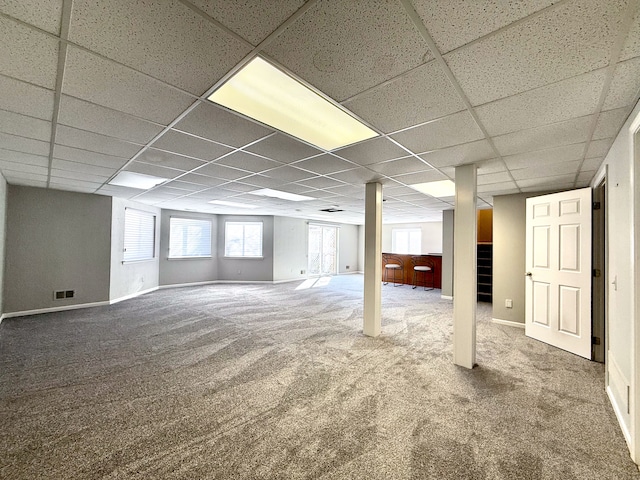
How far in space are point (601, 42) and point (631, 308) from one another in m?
1.69

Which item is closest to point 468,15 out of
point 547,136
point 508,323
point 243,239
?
point 547,136

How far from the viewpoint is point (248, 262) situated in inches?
364

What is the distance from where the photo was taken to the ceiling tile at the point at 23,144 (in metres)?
2.60

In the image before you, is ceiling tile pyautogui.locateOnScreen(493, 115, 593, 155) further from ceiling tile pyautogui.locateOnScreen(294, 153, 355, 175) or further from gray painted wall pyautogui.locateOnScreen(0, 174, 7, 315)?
gray painted wall pyautogui.locateOnScreen(0, 174, 7, 315)

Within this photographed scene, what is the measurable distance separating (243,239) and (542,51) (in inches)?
346

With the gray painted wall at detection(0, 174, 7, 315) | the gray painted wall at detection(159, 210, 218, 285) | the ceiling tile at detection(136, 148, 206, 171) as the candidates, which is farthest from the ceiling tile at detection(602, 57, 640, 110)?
the gray painted wall at detection(159, 210, 218, 285)

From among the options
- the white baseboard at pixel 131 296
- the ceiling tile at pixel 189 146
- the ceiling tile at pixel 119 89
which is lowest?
the white baseboard at pixel 131 296

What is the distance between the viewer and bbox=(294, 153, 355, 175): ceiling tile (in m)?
3.08

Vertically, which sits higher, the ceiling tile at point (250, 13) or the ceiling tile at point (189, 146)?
the ceiling tile at point (250, 13)

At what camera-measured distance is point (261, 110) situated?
85.0 inches

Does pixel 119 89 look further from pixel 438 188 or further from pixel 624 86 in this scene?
pixel 438 188

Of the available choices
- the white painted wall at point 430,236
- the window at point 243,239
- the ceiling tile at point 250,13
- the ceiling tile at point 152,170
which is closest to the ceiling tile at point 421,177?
the ceiling tile at point 250,13

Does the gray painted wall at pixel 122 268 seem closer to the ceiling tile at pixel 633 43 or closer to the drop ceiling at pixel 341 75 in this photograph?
the drop ceiling at pixel 341 75

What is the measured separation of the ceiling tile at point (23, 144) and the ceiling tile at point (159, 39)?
205 centimetres
